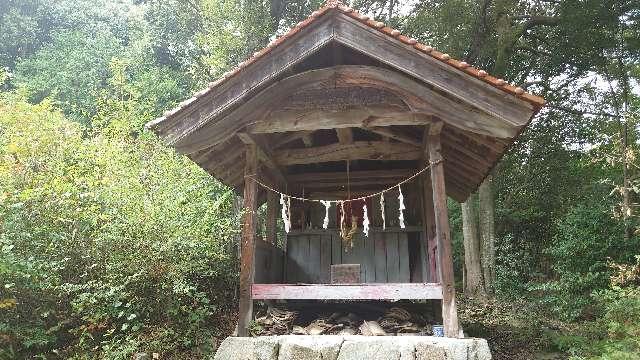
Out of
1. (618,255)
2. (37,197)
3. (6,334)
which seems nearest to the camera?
(6,334)

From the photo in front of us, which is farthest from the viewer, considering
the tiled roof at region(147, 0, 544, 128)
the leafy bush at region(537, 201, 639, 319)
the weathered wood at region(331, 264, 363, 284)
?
the leafy bush at region(537, 201, 639, 319)

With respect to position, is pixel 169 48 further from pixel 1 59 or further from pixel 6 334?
pixel 6 334

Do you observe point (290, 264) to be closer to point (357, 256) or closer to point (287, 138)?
point (357, 256)

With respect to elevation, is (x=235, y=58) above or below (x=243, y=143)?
above

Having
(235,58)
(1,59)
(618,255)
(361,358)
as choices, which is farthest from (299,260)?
(1,59)

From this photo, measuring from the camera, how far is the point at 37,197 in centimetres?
771

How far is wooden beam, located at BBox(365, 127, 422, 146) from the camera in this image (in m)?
7.12

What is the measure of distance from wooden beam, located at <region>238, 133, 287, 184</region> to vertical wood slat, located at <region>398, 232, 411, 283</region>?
237cm

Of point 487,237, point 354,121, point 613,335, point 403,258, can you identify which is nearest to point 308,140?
point 354,121

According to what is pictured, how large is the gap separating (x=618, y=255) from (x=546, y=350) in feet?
9.56

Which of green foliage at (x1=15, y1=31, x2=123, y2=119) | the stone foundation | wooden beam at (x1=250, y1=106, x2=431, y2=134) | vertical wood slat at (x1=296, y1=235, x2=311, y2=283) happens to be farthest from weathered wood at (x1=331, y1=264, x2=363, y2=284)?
green foliage at (x1=15, y1=31, x2=123, y2=119)


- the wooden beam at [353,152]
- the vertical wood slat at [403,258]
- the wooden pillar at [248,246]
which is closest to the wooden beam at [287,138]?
the wooden beam at [353,152]

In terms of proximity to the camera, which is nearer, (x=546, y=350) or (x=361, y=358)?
(x=361, y=358)

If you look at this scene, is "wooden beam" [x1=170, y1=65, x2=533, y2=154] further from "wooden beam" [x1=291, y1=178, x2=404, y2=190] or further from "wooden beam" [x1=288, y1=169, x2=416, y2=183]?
"wooden beam" [x1=291, y1=178, x2=404, y2=190]
